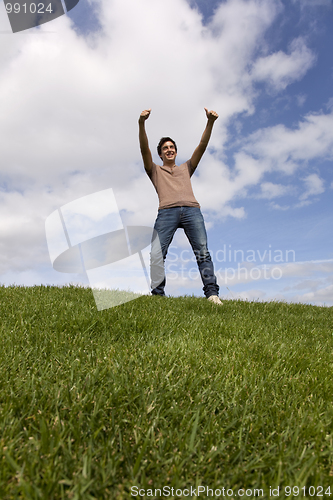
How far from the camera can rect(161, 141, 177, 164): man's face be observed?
6.61 meters

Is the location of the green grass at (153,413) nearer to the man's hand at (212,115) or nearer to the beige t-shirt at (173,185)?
the beige t-shirt at (173,185)

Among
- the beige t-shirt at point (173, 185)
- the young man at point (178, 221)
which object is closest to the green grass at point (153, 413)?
the young man at point (178, 221)

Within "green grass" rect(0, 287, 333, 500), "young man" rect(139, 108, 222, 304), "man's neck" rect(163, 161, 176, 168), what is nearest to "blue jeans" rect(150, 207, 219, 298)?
"young man" rect(139, 108, 222, 304)

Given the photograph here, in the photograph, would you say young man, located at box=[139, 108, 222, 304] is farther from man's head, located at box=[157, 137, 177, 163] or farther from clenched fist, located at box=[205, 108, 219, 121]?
man's head, located at box=[157, 137, 177, 163]

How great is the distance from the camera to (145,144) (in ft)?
19.6

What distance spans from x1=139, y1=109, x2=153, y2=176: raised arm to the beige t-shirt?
0.17m

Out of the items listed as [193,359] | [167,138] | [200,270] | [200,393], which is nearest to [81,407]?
[200,393]

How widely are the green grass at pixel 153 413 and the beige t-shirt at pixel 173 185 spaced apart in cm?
375

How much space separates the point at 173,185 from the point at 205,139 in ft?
3.56

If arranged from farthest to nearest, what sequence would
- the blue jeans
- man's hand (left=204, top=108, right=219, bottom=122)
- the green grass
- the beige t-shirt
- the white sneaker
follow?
the beige t-shirt, the blue jeans, man's hand (left=204, top=108, right=219, bottom=122), the white sneaker, the green grass

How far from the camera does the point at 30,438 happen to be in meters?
1.30

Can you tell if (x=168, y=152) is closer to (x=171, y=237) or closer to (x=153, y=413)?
(x=171, y=237)

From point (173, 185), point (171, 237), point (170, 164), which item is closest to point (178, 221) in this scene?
point (171, 237)

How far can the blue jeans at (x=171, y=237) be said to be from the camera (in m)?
6.10
